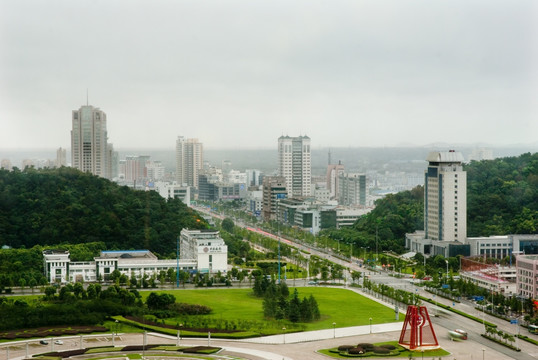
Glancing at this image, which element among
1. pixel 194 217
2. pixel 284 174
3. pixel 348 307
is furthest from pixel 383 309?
pixel 284 174

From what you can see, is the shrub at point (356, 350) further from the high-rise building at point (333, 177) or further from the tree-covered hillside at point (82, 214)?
the high-rise building at point (333, 177)

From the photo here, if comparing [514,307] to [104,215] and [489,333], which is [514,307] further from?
[104,215]

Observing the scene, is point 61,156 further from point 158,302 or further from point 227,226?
point 158,302

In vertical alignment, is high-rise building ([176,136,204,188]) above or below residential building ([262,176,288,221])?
above

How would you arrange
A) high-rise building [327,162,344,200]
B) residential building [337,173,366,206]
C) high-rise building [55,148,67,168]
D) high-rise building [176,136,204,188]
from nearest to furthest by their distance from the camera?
high-rise building [55,148,67,168]
residential building [337,173,366,206]
high-rise building [327,162,344,200]
high-rise building [176,136,204,188]

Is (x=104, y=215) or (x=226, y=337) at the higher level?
(x=104, y=215)

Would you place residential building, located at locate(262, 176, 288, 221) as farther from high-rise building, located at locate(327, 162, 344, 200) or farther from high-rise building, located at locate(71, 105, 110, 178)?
high-rise building, located at locate(71, 105, 110, 178)

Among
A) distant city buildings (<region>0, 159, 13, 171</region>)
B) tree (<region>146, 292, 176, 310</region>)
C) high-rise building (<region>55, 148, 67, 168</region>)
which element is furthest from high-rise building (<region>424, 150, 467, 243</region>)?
high-rise building (<region>55, 148, 67, 168</region>)
